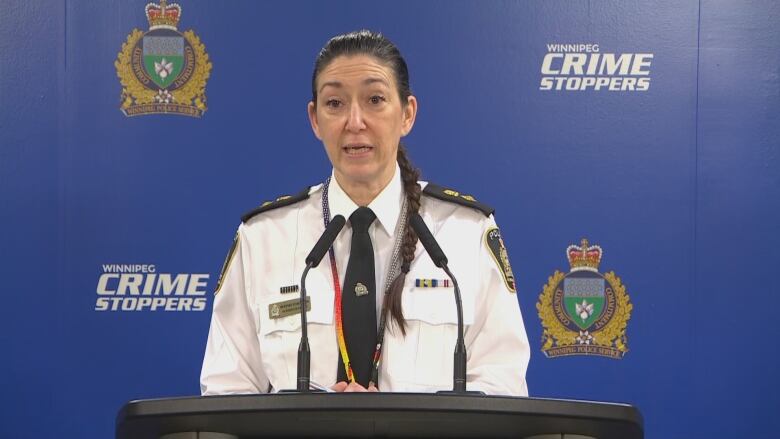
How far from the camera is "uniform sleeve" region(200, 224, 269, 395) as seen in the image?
1.76 meters

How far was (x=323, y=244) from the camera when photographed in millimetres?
1383

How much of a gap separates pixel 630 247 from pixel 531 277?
0.29 m

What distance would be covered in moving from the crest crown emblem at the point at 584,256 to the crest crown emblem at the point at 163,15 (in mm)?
1289

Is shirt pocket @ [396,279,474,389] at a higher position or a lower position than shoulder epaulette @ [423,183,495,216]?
lower

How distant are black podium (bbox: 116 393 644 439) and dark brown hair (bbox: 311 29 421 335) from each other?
2.73 ft

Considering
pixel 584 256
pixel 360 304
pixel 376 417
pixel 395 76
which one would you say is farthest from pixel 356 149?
pixel 584 256

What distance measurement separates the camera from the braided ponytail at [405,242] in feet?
5.67

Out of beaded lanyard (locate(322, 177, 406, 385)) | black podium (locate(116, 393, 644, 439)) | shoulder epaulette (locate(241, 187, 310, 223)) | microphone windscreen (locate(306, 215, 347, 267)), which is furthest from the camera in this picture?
shoulder epaulette (locate(241, 187, 310, 223))

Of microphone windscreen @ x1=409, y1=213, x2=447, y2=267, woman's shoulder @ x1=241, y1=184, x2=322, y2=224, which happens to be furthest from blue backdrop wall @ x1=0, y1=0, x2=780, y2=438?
microphone windscreen @ x1=409, y1=213, x2=447, y2=267

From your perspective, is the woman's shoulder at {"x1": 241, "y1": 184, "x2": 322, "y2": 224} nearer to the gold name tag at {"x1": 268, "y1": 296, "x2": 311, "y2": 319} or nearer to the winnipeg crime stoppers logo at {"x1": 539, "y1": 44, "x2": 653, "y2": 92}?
the gold name tag at {"x1": 268, "y1": 296, "x2": 311, "y2": 319}

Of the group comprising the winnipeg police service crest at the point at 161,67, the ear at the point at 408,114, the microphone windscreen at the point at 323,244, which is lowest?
the microphone windscreen at the point at 323,244

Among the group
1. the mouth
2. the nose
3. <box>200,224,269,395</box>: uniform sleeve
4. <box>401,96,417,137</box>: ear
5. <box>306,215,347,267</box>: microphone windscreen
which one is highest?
<box>401,96,417,137</box>: ear

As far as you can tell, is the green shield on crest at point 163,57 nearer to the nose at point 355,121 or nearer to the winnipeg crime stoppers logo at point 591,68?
the winnipeg crime stoppers logo at point 591,68

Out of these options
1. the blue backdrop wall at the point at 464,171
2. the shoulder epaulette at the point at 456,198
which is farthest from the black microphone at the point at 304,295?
the blue backdrop wall at the point at 464,171
